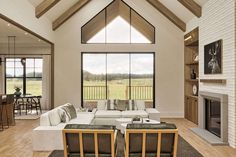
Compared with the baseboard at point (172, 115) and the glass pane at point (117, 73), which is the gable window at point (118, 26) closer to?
the glass pane at point (117, 73)

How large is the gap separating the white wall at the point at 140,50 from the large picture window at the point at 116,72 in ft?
Result: 0.82

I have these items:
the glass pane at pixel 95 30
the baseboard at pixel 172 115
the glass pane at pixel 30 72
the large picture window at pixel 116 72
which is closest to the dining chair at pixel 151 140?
the baseboard at pixel 172 115

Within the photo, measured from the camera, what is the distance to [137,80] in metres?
11.4

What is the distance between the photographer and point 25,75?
13672mm

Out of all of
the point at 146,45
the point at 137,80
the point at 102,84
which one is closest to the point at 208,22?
the point at 146,45

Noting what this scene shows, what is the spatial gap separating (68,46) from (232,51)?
664 centimetres

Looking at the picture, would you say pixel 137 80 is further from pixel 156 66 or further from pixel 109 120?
pixel 109 120

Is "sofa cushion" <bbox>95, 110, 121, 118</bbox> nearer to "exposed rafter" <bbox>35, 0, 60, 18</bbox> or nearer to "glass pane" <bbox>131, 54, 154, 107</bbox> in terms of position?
"glass pane" <bbox>131, 54, 154, 107</bbox>

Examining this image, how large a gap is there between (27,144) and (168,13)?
6.69 m

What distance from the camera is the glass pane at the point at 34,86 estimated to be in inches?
537

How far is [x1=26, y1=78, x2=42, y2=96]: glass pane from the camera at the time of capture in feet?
44.8

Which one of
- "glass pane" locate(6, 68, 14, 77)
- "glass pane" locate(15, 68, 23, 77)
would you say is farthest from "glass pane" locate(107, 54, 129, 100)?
"glass pane" locate(6, 68, 14, 77)

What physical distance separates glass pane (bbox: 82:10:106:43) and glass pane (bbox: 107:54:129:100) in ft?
2.60

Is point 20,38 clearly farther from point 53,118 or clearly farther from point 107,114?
point 53,118
